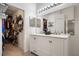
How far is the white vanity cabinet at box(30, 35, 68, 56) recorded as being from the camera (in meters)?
1.14

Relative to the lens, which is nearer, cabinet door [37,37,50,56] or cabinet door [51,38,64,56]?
cabinet door [51,38,64,56]

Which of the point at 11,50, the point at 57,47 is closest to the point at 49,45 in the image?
the point at 57,47

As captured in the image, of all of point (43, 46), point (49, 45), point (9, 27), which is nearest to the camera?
point (9, 27)

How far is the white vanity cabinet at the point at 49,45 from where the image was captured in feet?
3.74

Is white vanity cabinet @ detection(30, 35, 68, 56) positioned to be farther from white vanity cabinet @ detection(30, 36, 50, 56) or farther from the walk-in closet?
the walk-in closet

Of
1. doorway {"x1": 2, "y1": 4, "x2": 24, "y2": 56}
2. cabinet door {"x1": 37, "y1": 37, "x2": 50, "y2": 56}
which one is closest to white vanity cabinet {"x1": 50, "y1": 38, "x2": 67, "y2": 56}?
cabinet door {"x1": 37, "y1": 37, "x2": 50, "y2": 56}

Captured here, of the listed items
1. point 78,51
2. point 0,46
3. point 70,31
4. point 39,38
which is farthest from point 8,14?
point 78,51

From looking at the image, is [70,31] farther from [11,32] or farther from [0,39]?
[0,39]

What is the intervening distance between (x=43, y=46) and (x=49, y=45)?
0.55ft

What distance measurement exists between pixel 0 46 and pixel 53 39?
821 millimetres

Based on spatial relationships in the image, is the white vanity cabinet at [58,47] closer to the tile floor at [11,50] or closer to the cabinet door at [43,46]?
the cabinet door at [43,46]

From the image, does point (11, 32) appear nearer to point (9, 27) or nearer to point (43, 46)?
point (9, 27)

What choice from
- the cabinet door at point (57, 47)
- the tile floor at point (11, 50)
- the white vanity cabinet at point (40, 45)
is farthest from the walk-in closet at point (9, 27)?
the cabinet door at point (57, 47)

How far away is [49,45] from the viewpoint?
1315mm
